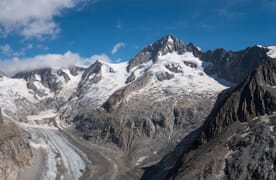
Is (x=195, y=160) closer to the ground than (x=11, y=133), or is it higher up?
closer to the ground

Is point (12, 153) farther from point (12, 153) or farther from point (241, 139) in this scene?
point (241, 139)

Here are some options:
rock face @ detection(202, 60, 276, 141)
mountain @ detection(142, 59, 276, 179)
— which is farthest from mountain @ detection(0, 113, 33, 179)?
rock face @ detection(202, 60, 276, 141)

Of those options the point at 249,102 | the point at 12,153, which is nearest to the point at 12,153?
the point at 12,153

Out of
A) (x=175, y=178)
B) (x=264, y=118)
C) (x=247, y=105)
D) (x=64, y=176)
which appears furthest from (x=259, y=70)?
(x=64, y=176)

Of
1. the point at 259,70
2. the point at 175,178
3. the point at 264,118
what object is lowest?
the point at 175,178

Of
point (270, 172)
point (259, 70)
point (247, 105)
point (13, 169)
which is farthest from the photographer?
point (13, 169)

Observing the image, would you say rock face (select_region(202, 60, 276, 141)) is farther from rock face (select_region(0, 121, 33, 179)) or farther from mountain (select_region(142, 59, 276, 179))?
Answer: rock face (select_region(0, 121, 33, 179))

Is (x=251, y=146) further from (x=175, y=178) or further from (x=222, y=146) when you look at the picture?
(x=175, y=178)
